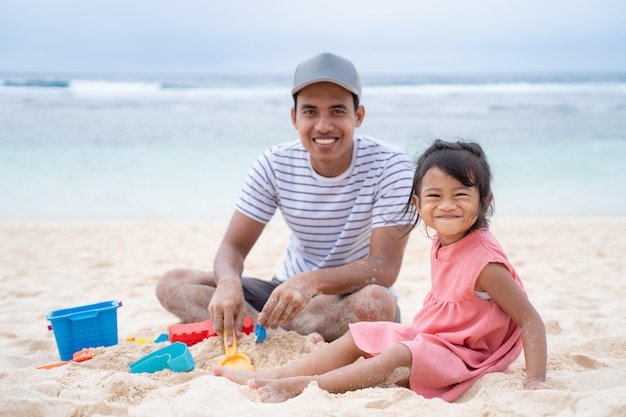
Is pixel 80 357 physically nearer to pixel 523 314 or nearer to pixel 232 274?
pixel 232 274

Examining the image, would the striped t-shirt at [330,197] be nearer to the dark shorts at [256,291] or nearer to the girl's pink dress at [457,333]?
the dark shorts at [256,291]

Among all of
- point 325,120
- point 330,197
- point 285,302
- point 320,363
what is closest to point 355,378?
point 320,363

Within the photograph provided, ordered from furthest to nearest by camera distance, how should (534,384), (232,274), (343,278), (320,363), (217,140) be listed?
(217,140), (232,274), (343,278), (320,363), (534,384)

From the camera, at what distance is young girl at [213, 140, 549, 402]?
1.95m

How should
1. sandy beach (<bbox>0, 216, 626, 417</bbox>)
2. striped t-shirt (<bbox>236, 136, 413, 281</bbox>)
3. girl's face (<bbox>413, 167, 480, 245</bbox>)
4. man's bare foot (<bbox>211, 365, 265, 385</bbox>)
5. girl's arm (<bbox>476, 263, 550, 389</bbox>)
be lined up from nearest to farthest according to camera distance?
sandy beach (<bbox>0, 216, 626, 417</bbox>) < girl's arm (<bbox>476, 263, 550, 389</bbox>) < girl's face (<bbox>413, 167, 480, 245</bbox>) < man's bare foot (<bbox>211, 365, 265, 385</bbox>) < striped t-shirt (<bbox>236, 136, 413, 281</bbox>)

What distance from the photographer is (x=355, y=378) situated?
198 cm

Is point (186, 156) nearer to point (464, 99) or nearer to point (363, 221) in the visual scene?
point (363, 221)

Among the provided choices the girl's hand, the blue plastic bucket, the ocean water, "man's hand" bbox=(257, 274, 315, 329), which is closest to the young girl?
the girl's hand

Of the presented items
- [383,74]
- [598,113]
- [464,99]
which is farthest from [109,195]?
[383,74]

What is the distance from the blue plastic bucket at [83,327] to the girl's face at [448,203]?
1.49 meters

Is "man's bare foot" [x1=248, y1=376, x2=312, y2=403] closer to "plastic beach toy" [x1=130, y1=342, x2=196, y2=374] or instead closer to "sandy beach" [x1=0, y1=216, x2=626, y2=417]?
"sandy beach" [x1=0, y1=216, x2=626, y2=417]

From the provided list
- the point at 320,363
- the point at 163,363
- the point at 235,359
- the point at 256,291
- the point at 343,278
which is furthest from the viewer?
the point at 256,291

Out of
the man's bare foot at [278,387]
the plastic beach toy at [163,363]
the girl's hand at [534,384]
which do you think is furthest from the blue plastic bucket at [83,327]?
the girl's hand at [534,384]

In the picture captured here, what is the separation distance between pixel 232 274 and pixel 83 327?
70 centimetres
